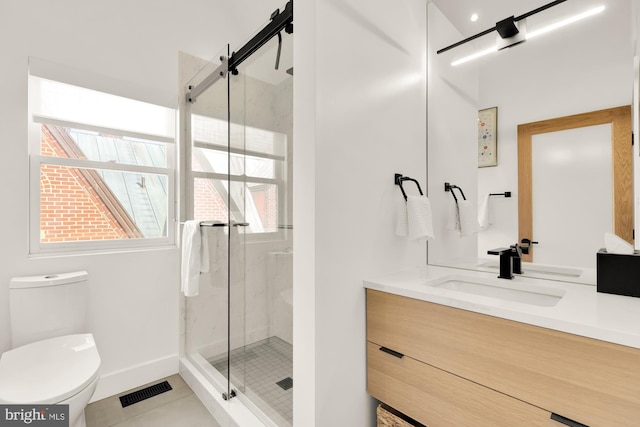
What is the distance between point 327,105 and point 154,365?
215cm

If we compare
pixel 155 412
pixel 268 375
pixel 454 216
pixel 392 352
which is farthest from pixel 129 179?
pixel 454 216

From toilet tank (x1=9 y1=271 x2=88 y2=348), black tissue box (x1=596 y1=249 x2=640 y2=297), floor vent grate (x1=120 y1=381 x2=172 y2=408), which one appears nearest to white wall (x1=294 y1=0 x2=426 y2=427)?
black tissue box (x1=596 y1=249 x2=640 y2=297)

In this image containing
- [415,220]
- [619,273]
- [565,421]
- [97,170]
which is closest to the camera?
[565,421]

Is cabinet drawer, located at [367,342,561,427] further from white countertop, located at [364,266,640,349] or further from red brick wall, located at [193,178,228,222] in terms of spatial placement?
red brick wall, located at [193,178,228,222]

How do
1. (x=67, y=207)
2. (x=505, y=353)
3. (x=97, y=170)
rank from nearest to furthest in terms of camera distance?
(x=505, y=353), (x=67, y=207), (x=97, y=170)

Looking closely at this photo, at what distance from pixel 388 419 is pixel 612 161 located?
1342 mm

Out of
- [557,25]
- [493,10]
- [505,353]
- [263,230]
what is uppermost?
[493,10]

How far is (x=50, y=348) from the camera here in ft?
4.93

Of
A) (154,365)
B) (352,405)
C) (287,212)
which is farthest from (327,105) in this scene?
(154,365)

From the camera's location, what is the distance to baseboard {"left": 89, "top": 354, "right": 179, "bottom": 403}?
193cm

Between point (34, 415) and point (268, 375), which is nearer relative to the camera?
point (34, 415)

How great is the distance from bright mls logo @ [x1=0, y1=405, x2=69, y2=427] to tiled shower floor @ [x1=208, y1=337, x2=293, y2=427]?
30.5 inches

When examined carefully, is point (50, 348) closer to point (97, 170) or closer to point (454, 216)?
point (97, 170)

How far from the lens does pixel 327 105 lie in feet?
3.81
